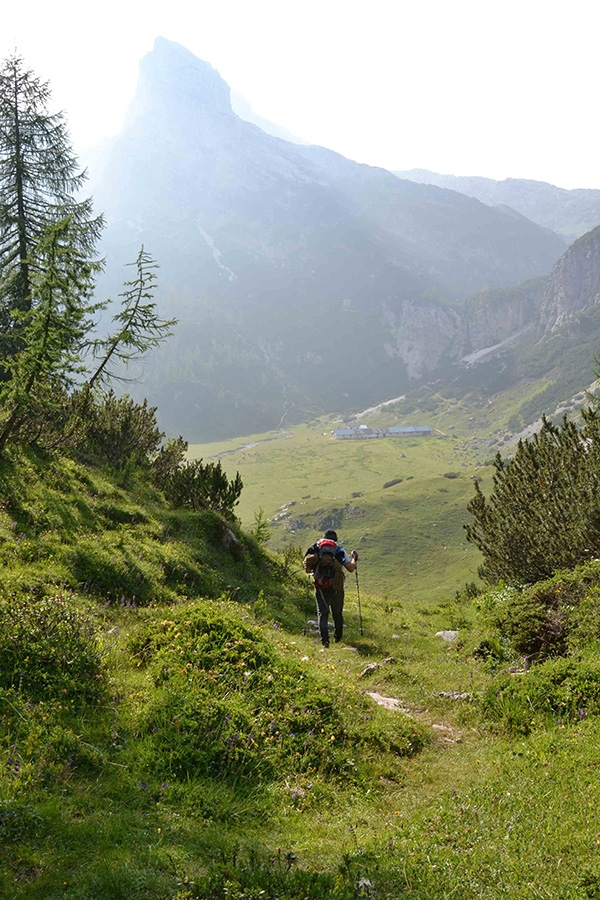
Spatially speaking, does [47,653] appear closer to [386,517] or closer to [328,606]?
[328,606]

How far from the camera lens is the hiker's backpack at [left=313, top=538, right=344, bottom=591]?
1088 cm

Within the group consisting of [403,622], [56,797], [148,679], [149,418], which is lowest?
[403,622]

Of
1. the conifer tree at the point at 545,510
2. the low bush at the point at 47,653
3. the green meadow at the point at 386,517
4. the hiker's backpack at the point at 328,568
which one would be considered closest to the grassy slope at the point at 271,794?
the low bush at the point at 47,653

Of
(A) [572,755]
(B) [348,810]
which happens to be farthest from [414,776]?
(A) [572,755]

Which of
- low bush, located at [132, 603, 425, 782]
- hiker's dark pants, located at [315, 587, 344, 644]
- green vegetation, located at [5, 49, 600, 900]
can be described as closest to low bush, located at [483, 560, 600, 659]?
green vegetation, located at [5, 49, 600, 900]

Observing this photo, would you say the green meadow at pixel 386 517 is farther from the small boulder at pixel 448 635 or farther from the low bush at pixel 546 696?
the low bush at pixel 546 696

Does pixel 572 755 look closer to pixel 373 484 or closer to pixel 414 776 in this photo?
pixel 414 776

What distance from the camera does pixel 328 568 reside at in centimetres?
1095

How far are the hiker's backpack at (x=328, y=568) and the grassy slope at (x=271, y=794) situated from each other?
2.77m

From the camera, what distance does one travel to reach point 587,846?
13.4 ft

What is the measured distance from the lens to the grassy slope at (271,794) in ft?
12.1

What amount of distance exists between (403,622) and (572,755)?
9.47 m

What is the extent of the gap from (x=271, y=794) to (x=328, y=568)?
6244mm

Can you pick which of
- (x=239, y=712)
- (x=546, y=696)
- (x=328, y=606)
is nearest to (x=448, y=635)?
(x=328, y=606)
